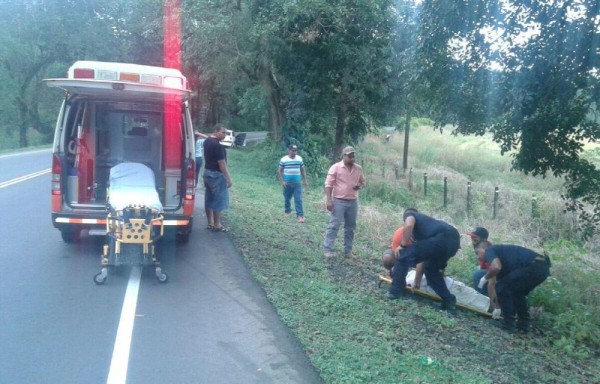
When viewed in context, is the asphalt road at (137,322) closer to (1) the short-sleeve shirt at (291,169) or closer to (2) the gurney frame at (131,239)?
(2) the gurney frame at (131,239)

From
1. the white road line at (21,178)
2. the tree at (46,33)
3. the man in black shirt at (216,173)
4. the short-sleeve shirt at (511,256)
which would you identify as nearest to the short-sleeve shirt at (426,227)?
the short-sleeve shirt at (511,256)

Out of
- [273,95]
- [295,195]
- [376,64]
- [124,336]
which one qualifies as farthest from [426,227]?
[273,95]

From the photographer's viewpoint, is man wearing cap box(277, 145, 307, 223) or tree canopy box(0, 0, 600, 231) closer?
tree canopy box(0, 0, 600, 231)

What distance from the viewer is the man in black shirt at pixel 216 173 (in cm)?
1079

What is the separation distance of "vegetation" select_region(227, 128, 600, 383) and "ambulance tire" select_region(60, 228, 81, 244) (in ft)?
8.00

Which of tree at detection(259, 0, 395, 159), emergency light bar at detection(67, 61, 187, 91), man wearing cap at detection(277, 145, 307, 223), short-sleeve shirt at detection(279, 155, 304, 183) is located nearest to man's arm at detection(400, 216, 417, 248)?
emergency light bar at detection(67, 61, 187, 91)

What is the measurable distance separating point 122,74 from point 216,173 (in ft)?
9.79

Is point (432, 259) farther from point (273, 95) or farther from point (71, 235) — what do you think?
point (273, 95)

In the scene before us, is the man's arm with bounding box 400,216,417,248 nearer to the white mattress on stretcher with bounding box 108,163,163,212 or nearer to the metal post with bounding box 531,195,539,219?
the white mattress on stretcher with bounding box 108,163,163,212

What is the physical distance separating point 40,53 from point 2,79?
3.51 meters

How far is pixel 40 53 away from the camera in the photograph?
147 feet

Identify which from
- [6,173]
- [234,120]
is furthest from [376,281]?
[234,120]

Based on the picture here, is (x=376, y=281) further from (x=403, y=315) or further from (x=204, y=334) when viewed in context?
(x=204, y=334)

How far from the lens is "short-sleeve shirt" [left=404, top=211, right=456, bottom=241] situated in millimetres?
7805
